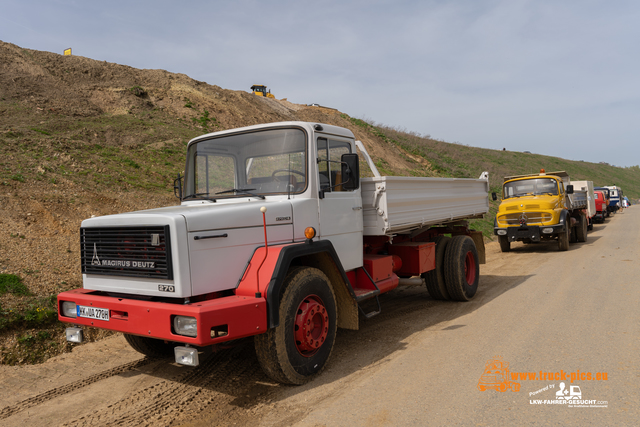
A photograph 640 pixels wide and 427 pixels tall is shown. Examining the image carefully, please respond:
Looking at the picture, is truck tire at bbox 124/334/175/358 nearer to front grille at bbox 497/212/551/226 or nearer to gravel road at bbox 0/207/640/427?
gravel road at bbox 0/207/640/427

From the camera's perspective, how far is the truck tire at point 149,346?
482 centimetres

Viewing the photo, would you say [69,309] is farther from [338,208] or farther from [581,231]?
[581,231]

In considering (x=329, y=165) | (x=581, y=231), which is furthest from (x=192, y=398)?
(x=581, y=231)

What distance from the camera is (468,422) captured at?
3254 millimetres

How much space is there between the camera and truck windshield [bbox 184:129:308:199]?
Answer: 14.9 feet

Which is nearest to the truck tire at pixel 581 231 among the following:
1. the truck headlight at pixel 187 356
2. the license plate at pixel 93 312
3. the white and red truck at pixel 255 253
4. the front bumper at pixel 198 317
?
the white and red truck at pixel 255 253

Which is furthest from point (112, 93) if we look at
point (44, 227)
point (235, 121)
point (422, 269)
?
point (422, 269)

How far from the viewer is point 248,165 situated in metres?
4.80

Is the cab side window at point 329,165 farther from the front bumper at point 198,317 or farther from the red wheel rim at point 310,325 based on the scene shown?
the front bumper at point 198,317

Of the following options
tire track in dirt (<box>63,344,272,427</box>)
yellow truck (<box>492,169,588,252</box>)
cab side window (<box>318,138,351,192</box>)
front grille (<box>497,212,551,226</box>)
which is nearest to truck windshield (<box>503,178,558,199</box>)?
yellow truck (<box>492,169,588,252</box>)

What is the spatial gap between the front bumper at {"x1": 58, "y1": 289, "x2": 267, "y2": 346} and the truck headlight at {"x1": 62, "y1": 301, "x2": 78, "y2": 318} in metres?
0.45

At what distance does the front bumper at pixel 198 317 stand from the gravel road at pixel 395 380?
734 mm

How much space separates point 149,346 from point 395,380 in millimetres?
2812

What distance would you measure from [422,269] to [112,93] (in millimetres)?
18490
